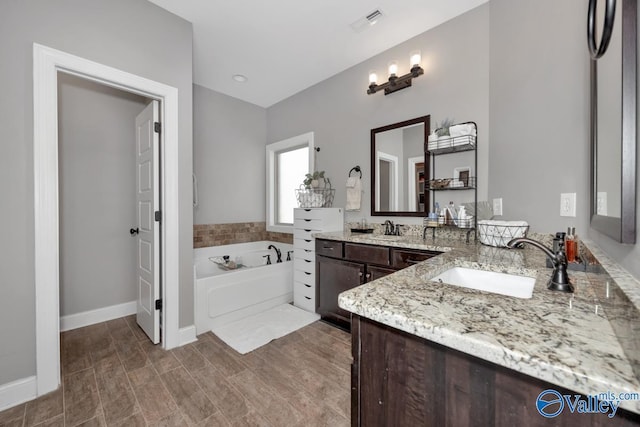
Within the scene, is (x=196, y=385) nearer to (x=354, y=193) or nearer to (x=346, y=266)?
(x=346, y=266)

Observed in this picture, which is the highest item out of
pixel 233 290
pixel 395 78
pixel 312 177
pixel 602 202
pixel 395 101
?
pixel 395 78

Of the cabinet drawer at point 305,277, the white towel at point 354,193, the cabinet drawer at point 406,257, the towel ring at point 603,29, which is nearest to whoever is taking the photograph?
the towel ring at point 603,29

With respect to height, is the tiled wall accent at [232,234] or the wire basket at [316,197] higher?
the wire basket at [316,197]

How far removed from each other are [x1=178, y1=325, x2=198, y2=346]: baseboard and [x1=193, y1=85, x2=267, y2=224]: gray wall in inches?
60.6

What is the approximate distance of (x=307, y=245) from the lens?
2.90 metres

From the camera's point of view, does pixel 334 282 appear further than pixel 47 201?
Yes

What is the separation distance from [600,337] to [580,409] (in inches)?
6.0

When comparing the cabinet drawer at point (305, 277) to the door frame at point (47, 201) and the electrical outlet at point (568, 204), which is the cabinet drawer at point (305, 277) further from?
the electrical outlet at point (568, 204)

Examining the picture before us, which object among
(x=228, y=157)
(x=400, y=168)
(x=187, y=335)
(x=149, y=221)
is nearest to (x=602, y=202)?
(x=400, y=168)

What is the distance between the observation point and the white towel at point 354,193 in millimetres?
2941

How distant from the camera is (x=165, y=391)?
1.68 m

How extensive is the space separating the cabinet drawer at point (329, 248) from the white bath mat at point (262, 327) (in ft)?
2.27

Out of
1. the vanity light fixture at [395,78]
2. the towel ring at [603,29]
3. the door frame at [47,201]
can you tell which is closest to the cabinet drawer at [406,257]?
the towel ring at [603,29]

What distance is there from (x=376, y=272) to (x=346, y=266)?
324 mm
